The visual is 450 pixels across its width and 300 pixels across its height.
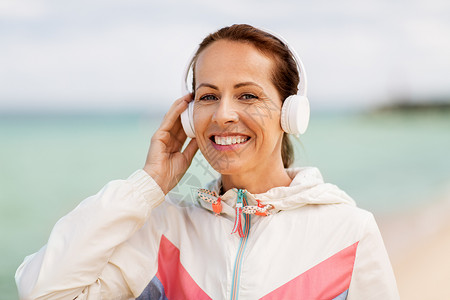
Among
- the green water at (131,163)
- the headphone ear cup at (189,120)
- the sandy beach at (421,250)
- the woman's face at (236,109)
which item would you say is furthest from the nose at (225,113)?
the sandy beach at (421,250)

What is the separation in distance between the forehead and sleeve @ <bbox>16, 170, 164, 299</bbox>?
47 cm

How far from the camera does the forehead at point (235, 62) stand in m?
1.89

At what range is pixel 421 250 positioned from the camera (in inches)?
196

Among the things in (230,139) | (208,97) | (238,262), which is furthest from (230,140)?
(238,262)

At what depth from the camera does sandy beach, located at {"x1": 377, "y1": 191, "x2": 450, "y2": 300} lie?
420 cm

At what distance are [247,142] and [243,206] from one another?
243 mm

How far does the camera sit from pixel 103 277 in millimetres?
1892

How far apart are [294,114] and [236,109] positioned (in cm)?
21

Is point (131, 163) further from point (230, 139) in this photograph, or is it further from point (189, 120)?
point (230, 139)

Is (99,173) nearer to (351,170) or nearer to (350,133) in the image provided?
(351,170)

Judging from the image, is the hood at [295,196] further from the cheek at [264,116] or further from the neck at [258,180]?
the cheek at [264,116]

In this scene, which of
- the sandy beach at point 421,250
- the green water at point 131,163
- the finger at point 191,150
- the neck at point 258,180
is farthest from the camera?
the green water at point 131,163

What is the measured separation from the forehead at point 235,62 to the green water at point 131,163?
47cm

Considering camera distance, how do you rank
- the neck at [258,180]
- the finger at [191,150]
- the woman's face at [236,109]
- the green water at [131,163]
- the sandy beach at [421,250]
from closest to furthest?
the woman's face at [236,109] < the neck at [258,180] < the finger at [191,150] < the sandy beach at [421,250] < the green water at [131,163]
